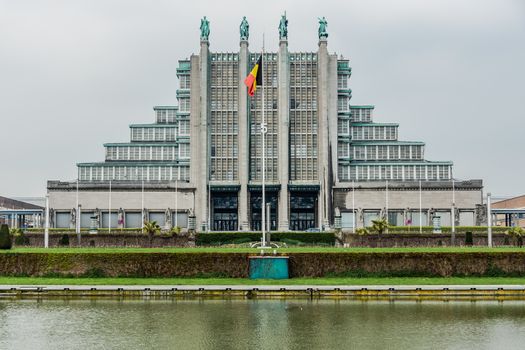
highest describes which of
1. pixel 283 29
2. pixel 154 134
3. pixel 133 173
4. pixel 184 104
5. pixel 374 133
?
pixel 283 29

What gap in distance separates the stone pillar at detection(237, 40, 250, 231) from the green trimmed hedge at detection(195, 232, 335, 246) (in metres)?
32.6

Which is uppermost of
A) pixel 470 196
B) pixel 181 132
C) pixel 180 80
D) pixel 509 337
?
pixel 180 80

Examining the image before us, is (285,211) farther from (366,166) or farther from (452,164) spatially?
(452,164)

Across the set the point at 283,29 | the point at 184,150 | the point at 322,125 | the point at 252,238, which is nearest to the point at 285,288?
the point at 252,238

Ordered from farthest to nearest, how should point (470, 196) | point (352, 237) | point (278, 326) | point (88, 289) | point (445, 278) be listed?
point (470, 196) → point (352, 237) → point (445, 278) → point (88, 289) → point (278, 326)

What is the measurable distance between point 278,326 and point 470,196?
90.5 m

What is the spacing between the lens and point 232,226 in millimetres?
112312

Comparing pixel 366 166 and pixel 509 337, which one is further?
pixel 366 166

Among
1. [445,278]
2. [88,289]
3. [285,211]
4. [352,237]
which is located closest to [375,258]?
[445,278]

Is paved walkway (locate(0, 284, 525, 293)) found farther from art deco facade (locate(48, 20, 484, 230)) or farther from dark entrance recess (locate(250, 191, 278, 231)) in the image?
dark entrance recess (locate(250, 191, 278, 231))

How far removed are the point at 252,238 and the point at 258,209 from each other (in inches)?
1463

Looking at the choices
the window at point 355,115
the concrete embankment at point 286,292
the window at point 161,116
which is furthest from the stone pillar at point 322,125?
the concrete embankment at point 286,292

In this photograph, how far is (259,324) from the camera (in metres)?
22.5

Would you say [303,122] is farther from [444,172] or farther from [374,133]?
[444,172]
